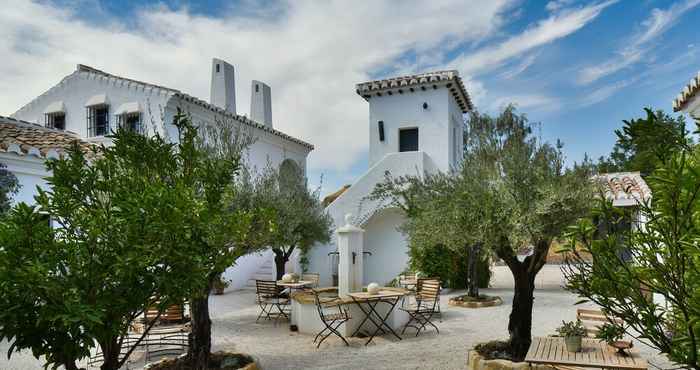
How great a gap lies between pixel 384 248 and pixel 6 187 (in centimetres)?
Result: 1120

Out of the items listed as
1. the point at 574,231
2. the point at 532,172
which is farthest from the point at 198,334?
the point at 574,231

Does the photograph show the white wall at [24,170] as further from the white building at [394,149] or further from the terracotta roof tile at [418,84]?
the terracotta roof tile at [418,84]

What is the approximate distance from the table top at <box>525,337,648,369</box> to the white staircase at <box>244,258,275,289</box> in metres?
12.2

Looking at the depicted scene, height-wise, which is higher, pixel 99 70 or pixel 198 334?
pixel 99 70

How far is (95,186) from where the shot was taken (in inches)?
161

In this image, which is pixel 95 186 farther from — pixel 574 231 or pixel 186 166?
pixel 574 231

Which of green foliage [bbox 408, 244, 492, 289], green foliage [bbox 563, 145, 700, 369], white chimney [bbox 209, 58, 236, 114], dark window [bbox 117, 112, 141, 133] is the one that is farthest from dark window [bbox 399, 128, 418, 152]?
green foliage [bbox 563, 145, 700, 369]

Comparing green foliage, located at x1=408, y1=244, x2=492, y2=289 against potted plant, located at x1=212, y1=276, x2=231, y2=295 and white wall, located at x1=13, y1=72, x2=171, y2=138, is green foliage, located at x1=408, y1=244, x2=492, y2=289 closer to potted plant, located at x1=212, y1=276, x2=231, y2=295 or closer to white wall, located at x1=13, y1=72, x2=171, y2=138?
potted plant, located at x1=212, y1=276, x2=231, y2=295

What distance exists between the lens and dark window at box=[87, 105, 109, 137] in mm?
14875

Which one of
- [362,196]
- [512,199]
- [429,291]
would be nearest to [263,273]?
[362,196]

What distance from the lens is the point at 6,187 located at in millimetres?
9719

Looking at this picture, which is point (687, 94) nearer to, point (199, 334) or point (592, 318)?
point (592, 318)

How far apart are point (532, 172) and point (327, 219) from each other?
897cm

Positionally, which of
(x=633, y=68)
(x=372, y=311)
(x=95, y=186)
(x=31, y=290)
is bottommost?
(x=372, y=311)
